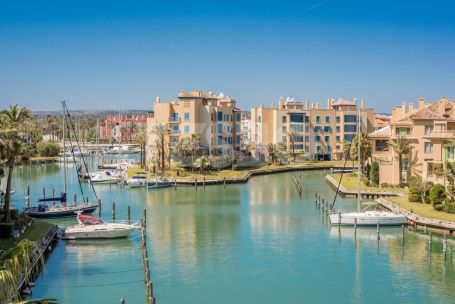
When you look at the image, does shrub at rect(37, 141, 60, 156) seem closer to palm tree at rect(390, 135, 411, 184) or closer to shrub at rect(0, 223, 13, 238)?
palm tree at rect(390, 135, 411, 184)

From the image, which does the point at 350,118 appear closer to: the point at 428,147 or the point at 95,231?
the point at 428,147

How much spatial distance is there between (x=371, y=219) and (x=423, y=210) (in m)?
6.83

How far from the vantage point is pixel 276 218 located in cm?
6506

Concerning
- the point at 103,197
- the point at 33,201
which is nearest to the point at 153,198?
the point at 103,197

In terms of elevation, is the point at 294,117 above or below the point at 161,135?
above

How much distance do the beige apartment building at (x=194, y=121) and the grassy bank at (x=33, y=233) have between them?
52784 millimetres

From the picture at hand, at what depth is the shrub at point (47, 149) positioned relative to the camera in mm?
159625

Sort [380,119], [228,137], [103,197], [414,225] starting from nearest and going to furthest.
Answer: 1. [414,225]
2. [103,197]
3. [228,137]
4. [380,119]

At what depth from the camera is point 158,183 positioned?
9362 cm

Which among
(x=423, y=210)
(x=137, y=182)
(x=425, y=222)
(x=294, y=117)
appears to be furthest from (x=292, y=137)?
(x=425, y=222)

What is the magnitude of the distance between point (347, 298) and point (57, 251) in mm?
24113

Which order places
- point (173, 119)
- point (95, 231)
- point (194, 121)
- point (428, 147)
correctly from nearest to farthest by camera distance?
point (95, 231), point (428, 147), point (194, 121), point (173, 119)

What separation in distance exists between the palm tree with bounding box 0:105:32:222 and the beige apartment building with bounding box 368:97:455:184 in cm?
4089

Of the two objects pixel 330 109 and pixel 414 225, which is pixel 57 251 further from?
pixel 330 109
